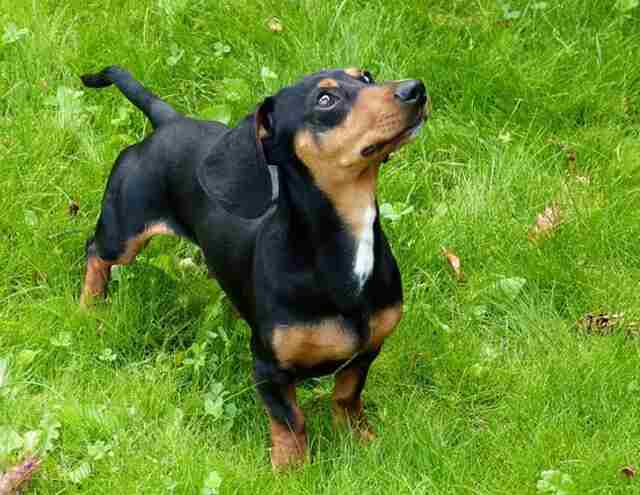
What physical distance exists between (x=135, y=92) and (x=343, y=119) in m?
1.52

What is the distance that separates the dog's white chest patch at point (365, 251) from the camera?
3.40m

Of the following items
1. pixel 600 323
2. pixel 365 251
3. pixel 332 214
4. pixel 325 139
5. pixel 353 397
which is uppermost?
pixel 325 139

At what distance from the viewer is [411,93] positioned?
315cm

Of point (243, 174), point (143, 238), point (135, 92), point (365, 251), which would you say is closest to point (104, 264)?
point (143, 238)

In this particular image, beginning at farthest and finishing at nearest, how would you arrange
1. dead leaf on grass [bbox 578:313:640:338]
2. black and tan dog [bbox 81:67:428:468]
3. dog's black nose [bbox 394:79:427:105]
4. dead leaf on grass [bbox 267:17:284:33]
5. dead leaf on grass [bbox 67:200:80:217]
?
dead leaf on grass [bbox 267:17:284:33] → dead leaf on grass [bbox 67:200:80:217] → dead leaf on grass [bbox 578:313:640:338] → black and tan dog [bbox 81:67:428:468] → dog's black nose [bbox 394:79:427:105]

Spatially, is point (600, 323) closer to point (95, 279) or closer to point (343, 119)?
point (343, 119)

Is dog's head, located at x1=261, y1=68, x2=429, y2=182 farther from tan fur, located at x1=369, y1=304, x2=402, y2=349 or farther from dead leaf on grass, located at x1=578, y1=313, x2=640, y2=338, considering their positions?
dead leaf on grass, located at x1=578, y1=313, x2=640, y2=338

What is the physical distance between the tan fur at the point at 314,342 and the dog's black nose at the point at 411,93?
0.72 meters

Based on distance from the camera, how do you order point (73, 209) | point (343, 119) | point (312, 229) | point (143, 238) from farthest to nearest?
point (73, 209)
point (143, 238)
point (312, 229)
point (343, 119)

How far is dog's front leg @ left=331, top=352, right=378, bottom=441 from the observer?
3719mm

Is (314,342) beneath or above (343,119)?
beneath

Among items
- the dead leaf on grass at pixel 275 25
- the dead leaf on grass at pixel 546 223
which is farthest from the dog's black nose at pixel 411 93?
the dead leaf on grass at pixel 275 25

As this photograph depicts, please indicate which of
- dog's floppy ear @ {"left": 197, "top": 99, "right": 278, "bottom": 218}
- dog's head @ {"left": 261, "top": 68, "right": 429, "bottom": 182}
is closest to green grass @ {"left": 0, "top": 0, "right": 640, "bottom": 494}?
dog's floppy ear @ {"left": 197, "top": 99, "right": 278, "bottom": 218}

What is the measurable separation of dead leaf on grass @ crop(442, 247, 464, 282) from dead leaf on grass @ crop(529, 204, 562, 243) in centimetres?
31
